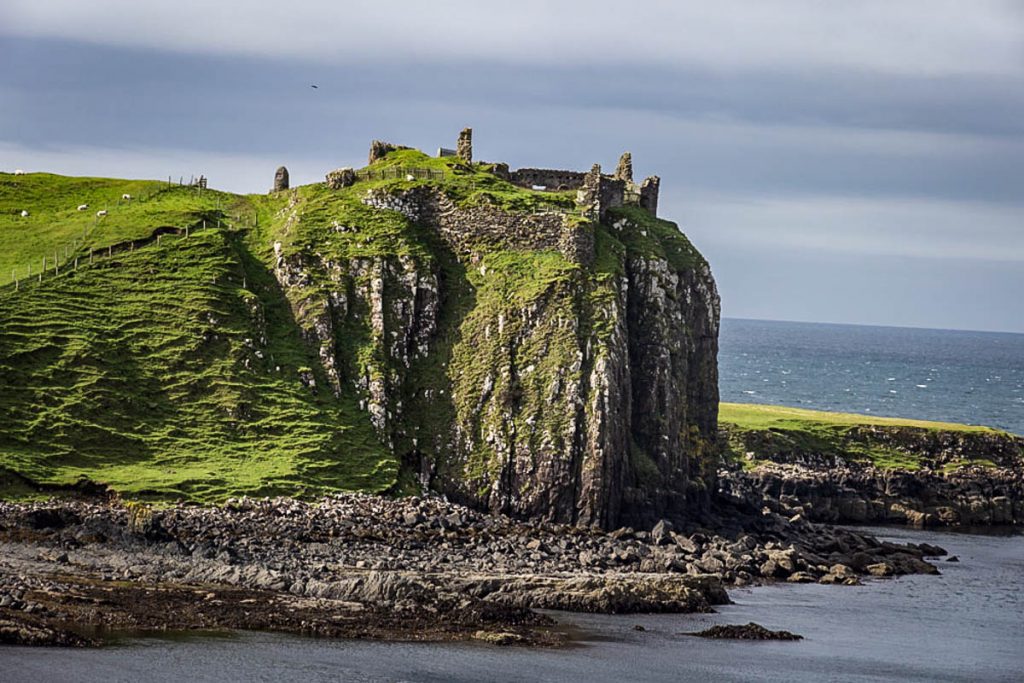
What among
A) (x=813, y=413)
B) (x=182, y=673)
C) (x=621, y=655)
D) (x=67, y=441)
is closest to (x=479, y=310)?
(x=67, y=441)

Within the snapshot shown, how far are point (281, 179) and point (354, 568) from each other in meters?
52.8

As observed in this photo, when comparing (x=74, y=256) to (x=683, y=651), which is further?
(x=74, y=256)

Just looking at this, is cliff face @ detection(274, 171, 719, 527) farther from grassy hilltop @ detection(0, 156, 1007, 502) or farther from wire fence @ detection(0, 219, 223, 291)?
wire fence @ detection(0, 219, 223, 291)

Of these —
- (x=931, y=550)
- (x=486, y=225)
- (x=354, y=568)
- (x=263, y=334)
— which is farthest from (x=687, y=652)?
(x=486, y=225)

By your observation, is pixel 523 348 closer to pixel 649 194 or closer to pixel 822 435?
pixel 649 194

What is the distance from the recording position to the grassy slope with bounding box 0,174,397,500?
310 feet

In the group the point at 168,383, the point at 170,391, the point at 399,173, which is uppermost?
the point at 399,173

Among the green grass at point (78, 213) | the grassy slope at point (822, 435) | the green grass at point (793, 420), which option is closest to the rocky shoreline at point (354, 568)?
the green grass at point (78, 213)

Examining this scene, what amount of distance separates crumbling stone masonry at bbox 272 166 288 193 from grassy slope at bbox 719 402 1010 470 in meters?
42.4

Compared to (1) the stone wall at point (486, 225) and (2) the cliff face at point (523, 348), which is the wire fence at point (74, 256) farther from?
(1) the stone wall at point (486, 225)

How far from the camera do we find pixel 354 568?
83.5 metres

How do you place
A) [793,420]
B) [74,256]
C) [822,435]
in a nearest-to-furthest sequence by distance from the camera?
[74,256]
[822,435]
[793,420]

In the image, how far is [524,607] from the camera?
265 feet

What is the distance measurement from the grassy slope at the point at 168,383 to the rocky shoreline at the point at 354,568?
451 cm
